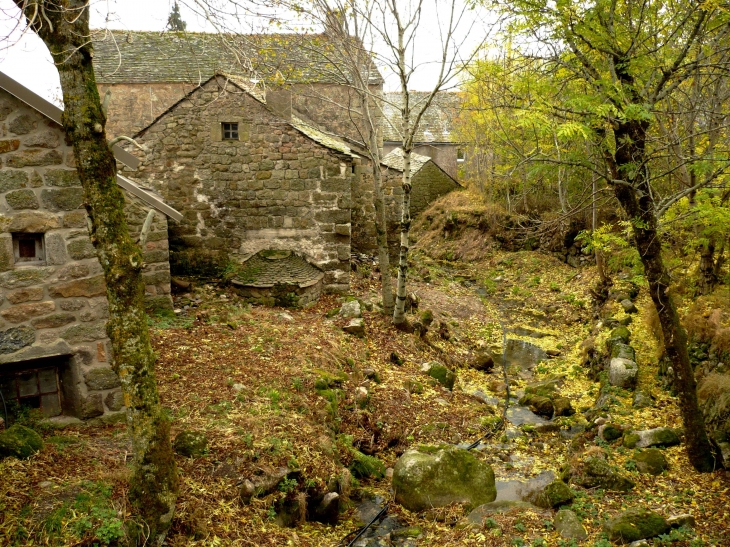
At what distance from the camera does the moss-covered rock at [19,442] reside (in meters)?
4.89

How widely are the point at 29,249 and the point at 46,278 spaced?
0.35 m

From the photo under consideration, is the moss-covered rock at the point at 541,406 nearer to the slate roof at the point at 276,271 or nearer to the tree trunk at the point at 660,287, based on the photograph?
the tree trunk at the point at 660,287

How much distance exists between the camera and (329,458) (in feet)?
20.7

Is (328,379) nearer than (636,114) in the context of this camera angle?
No

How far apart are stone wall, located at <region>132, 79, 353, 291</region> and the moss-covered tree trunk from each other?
801 cm

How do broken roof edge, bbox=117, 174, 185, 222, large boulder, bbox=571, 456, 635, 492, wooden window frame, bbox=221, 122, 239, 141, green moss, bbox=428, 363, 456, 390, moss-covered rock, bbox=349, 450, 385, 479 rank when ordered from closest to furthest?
large boulder, bbox=571, 456, 635, 492
moss-covered rock, bbox=349, 450, 385, 479
broken roof edge, bbox=117, 174, 185, 222
green moss, bbox=428, 363, 456, 390
wooden window frame, bbox=221, 122, 239, 141

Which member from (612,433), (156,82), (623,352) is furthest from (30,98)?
(156,82)

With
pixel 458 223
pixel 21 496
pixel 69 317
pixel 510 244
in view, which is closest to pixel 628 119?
pixel 69 317

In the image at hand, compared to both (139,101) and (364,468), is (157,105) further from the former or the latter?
(364,468)

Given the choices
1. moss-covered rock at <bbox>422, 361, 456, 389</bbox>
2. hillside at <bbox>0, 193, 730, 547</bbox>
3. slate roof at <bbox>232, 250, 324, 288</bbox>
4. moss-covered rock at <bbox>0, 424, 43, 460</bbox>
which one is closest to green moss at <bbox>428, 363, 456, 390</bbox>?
moss-covered rock at <bbox>422, 361, 456, 389</bbox>

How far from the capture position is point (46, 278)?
544 cm

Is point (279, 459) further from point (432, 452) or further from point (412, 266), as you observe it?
point (412, 266)

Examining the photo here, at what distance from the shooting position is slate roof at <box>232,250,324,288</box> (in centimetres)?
1170

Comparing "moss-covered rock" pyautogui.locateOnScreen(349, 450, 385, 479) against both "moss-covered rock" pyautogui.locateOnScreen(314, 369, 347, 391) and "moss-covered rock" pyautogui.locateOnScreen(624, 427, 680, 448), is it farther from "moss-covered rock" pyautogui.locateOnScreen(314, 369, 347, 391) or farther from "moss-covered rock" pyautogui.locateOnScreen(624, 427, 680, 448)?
"moss-covered rock" pyautogui.locateOnScreen(624, 427, 680, 448)
